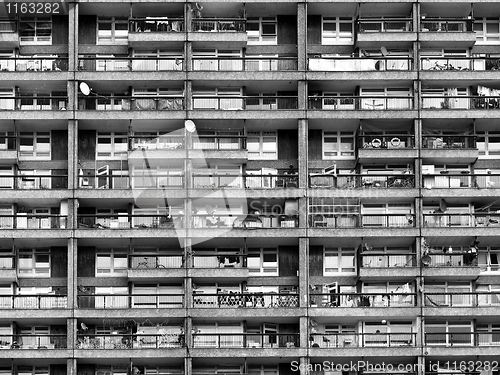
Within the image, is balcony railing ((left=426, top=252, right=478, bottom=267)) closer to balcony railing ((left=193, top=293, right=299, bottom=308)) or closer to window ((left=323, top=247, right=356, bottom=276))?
window ((left=323, top=247, right=356, bottom=276))

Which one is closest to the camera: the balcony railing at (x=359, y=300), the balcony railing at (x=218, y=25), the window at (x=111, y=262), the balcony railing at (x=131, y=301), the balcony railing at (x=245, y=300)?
the balcony railing at (x=245, y=300)

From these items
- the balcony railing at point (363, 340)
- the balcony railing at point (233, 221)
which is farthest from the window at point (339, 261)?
the balcony railing at point (363, 340)

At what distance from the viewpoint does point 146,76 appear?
90125 millimetres

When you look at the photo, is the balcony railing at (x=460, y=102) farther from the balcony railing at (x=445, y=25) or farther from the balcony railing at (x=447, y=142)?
the balcony railing at (x=445, y=25)

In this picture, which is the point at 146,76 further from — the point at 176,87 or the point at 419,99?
the point at 419,99

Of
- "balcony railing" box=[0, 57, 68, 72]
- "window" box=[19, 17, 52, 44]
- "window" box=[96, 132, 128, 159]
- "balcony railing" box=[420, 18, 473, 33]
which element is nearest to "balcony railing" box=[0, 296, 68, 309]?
"window" box=[96, 132, 128, 159]

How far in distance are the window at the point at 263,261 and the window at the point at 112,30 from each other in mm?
16486

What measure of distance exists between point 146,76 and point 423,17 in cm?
1859

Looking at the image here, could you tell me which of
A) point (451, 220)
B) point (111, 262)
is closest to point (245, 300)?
point (111, 262)

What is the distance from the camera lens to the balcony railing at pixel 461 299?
88188 mm

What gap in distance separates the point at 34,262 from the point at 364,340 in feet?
69.9

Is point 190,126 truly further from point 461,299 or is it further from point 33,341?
point 461,299

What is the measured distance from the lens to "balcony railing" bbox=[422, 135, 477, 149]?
9075 cm

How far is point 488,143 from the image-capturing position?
303 feet
